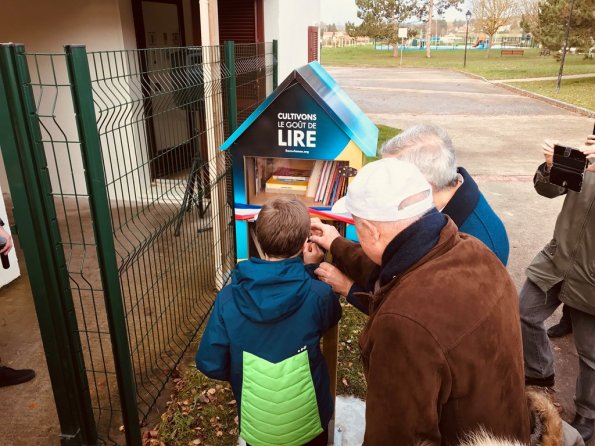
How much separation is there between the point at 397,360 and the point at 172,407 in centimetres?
234

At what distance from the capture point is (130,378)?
2.57 meters

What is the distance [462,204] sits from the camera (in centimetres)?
216

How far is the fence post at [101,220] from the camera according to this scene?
1934 millimetres

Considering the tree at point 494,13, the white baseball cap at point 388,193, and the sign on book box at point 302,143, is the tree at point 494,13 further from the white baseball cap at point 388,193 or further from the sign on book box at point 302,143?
the white baseball cap at point 388,193

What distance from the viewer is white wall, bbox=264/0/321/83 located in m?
6.23

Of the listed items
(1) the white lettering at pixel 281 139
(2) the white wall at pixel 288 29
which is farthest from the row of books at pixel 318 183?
(2) the white wall at pixel 288 29

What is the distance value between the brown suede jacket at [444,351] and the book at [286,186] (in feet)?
7.65

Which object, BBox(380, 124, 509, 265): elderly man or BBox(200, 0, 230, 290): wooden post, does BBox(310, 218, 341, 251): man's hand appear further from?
BBox(200, 0, 230, 290): wooden post

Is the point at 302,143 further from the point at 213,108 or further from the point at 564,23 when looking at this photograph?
the point at 564,23

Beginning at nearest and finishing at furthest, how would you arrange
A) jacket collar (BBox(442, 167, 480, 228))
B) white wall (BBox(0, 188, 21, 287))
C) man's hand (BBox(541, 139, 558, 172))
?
1. jacket collar (BBox(442, 167, 480, 228))
2. man's hand (BBox(541, 139, 558, 172))
3. white wall (BBox(0, 188, 21, 287))

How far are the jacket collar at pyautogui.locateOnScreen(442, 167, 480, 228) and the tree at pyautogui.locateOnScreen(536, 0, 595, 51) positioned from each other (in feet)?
75.7

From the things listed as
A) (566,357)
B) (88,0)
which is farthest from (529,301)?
(88,0)

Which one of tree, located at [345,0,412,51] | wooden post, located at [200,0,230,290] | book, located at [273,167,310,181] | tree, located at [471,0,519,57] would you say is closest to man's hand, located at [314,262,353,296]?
book, located at [273,167,310,181]

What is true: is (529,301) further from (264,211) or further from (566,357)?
(264,211)
